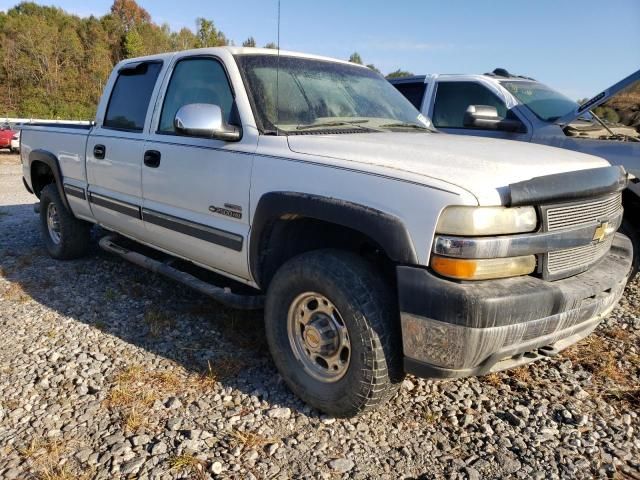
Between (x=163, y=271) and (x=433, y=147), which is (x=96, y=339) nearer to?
(x=163, y=271)

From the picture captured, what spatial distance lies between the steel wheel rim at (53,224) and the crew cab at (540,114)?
419 centimetres

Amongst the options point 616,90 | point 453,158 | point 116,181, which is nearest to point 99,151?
point 116,181

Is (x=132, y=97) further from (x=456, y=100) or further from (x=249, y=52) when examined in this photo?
(x=456, y=100)

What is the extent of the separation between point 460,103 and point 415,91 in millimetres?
610

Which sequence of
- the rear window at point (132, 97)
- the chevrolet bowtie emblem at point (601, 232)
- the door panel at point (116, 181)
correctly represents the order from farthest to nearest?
1. the rear window at point (132, 97)
2. the door panel at point (116, 181)
3. the chevrolet bowtie emblem at point (601, 232)

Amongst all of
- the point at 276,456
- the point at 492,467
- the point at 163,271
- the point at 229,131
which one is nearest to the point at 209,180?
the point at 229,131

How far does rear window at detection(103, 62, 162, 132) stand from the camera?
156 inches

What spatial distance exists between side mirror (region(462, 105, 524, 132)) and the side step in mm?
2584

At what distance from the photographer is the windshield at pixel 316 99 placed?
304 cm

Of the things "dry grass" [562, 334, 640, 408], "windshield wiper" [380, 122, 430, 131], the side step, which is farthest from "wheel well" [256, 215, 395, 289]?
"dry grass" [562, 334, 640, 408]

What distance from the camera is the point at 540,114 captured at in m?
5.10

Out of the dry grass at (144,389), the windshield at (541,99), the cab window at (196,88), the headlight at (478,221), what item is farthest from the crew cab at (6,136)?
the headlight at (478,221)

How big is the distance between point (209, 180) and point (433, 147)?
1.37 meters

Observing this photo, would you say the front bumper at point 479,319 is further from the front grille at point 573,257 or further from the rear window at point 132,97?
the rear window at point 132,97
